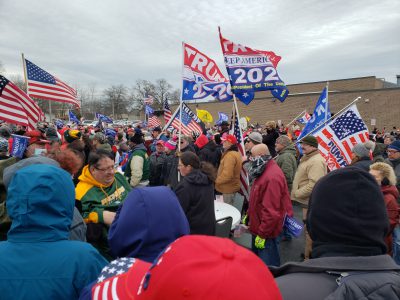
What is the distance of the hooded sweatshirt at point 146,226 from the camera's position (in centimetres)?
159

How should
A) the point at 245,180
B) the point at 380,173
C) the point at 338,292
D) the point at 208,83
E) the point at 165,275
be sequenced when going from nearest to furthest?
1. the point at 165,275
2. the point at 338,292
3. the point at 380,173
4. the point at 245,180
5. the point at 208,83

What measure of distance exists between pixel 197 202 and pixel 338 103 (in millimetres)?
33403

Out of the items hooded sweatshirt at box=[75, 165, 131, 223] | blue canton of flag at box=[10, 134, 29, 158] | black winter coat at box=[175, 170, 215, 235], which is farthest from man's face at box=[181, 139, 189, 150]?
hooded sweatshirt at box=[75, 165, 131, 223]

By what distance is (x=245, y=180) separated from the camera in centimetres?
569

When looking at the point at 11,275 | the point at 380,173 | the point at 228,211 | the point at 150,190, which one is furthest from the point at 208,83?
the point at 11,275

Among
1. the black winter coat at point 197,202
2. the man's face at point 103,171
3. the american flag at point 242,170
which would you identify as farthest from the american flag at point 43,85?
the black winter coat at point 197,202

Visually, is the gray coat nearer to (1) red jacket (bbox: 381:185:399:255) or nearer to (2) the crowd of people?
(2) the crowd of people

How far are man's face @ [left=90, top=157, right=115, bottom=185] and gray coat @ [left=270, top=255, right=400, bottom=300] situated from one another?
7.38ft

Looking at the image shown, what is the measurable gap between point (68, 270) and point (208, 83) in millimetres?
6188

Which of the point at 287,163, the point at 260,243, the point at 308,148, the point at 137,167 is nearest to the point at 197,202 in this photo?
the point at 260,243

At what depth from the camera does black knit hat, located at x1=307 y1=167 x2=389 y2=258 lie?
4.41 ft

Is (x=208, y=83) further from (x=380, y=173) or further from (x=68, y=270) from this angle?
(x=68, y=270)

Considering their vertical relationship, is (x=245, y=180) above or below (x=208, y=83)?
below

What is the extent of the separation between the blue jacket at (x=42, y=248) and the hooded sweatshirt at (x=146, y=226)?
20 cm
